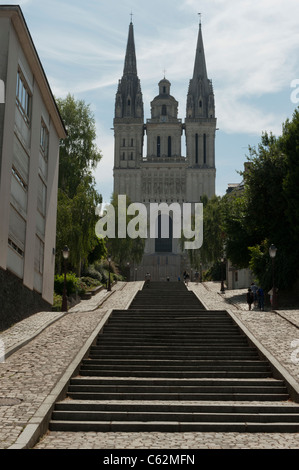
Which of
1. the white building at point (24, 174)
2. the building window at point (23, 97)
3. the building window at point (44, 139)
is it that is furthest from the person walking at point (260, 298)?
the building window at point (23, 97)

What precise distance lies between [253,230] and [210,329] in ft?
44.5

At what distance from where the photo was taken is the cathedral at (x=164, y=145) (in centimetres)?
8206

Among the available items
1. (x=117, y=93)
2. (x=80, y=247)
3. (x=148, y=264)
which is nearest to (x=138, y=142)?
(x=117, y=93)

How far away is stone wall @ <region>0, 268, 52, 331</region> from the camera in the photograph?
1638 cm

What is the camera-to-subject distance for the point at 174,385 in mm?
12078

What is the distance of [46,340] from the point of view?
15.1m

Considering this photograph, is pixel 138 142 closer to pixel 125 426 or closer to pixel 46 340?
pixel 46 340

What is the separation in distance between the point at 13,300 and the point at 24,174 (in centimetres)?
430

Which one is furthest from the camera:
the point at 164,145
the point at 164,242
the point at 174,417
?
the point at 164,145

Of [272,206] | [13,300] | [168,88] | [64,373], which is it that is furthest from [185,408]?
[168,88]

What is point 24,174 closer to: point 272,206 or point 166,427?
point 166,427

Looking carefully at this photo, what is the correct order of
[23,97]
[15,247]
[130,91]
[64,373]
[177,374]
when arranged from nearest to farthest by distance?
1. [64,373]
2. [177,374]
3. [15,247]
4. [23,97]
5. [130,91]

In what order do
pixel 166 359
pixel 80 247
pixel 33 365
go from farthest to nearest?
pixel 80 247 < pixel 166 359 < pixel 33 365

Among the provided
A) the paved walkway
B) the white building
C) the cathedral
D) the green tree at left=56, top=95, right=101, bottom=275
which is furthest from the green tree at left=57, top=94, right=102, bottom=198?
the cathedral
